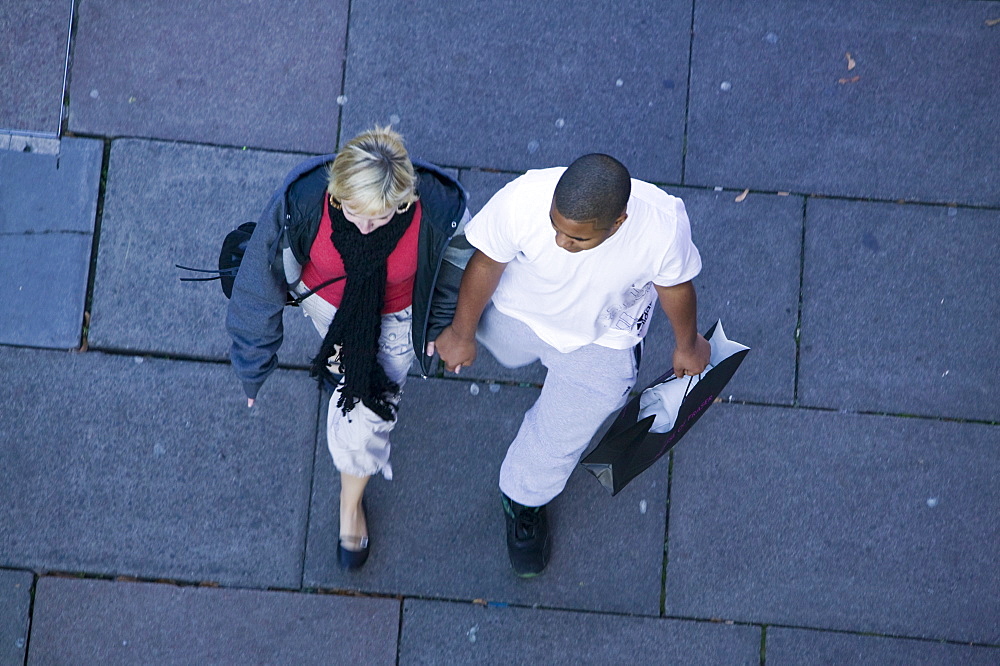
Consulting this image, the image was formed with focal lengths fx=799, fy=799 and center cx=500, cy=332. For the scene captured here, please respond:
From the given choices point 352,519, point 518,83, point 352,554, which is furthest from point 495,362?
point 518,83

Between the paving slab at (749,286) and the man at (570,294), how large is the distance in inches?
32.8

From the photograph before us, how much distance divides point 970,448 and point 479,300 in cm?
264

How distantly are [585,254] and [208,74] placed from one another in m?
2.48

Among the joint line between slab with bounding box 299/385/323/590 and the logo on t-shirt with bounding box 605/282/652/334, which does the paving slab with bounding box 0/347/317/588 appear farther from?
the logo on t-shirt with bounding box 605/282/652/334

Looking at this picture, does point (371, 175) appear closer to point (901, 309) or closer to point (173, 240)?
point (173, 240)

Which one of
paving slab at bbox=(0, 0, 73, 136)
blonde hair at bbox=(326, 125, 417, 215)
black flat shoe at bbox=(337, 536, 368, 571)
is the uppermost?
paving slab at bbox=(0, 0, 73, 136)

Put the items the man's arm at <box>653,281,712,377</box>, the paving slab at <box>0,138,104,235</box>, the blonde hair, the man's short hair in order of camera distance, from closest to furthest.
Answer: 1. the man's short hair
2. the blonde hair
3. the man's arm at <box>653,281,712,377</box>
4. the paving slab at <box>0,138,104,235</box>

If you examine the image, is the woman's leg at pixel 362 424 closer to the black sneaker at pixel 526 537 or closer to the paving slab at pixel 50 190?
the black sneaker at pixel 526 537

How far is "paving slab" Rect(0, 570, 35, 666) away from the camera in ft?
12.0

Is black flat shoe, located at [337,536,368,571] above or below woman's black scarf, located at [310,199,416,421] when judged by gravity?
below

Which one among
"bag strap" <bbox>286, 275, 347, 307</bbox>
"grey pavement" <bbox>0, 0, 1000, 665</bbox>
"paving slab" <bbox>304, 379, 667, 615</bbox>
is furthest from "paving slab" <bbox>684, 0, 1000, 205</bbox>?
"bag strap" <bbox>286, 275, 347, 307</bbox>

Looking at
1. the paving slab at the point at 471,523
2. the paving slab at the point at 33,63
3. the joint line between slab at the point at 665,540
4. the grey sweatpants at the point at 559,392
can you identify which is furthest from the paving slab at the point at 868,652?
the paving slab at the point at 33,63

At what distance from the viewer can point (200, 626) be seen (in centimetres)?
370

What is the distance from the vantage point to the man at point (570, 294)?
7.65 ft
